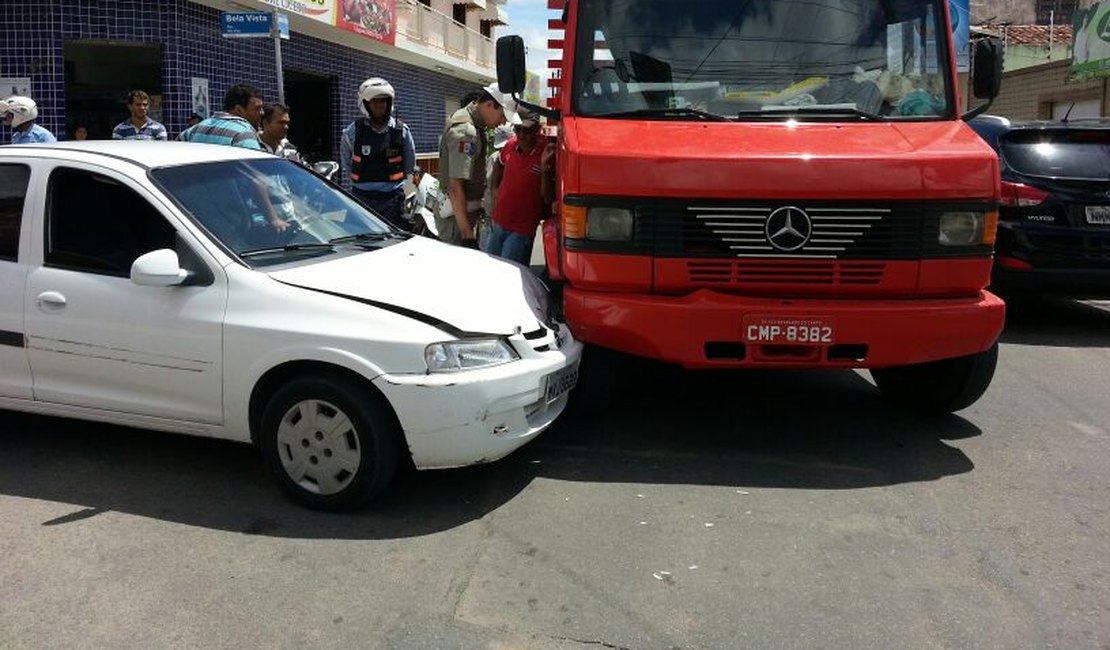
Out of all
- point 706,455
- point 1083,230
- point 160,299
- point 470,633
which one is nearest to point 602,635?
point 470,633

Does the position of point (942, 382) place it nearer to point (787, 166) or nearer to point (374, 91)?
point (787, 166)

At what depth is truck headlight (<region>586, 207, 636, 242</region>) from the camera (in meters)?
4.50

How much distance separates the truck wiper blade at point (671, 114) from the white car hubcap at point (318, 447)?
2255 mm

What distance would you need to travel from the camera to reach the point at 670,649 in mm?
2990

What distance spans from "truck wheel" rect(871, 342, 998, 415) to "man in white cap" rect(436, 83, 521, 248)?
3141mm

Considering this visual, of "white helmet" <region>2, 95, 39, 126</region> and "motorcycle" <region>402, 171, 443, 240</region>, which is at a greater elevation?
"white helmet" <region>2, 95, 39, 126</region>

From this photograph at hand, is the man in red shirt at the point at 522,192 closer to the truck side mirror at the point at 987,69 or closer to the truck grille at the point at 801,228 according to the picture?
the truck grille at the point at 801,228

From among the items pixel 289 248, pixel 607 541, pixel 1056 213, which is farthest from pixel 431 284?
pixel 1056 213

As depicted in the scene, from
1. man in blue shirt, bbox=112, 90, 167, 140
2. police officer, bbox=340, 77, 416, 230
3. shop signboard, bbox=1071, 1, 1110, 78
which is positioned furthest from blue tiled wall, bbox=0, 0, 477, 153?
shop signboard, bbox=1071, 1, 1110, 78

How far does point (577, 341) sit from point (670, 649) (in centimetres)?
200

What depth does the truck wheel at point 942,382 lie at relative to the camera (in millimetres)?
5008

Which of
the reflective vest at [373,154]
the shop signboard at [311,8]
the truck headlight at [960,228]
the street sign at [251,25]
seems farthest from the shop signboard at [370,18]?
the truck headlight at [960,228]

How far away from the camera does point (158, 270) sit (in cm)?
401

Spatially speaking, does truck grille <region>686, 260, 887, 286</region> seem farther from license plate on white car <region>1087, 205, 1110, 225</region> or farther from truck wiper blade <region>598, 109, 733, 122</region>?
license plate on white car <region>1087, 205, 1110, 225</region>
